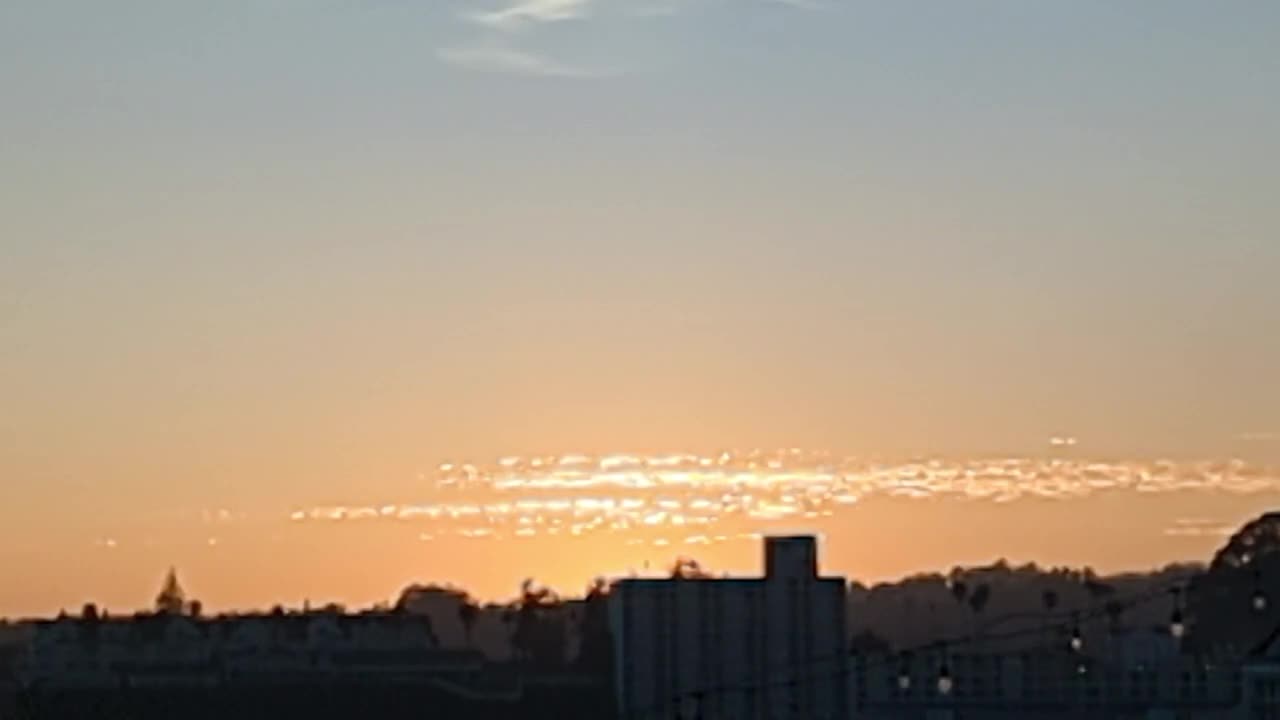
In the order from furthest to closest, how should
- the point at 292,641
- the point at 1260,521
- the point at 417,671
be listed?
the point at 292,641 → the point at 417,671 → the point at 1260,521

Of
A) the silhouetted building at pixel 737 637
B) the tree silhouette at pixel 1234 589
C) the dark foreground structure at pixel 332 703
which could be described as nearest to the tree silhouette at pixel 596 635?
the dark foreground structure at pixel 332 703

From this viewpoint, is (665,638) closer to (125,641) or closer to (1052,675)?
(1052,675)

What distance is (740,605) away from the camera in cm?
6794

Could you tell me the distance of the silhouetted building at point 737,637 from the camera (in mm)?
64625

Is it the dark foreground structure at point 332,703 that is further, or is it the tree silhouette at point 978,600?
the tree silhouette at point 978,600

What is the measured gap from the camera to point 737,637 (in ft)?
223

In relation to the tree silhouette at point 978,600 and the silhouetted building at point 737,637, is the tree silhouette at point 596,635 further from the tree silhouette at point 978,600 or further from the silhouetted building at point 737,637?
the silhouetted building at point 737,637

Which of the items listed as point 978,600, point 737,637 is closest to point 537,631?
point 978,600

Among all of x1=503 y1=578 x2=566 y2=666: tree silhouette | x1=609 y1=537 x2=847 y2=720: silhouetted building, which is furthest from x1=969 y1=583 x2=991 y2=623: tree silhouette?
x1=609 y1=537 x2=847 y2=720: silhouetted building

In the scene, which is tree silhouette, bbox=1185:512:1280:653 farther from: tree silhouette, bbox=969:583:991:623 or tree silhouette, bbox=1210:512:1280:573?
tree silhouette, bbox=969:583:991:623

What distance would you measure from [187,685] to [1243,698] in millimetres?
76708

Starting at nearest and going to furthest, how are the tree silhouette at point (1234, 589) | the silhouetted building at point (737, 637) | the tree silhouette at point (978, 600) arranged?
the silhouetted building at point (737, 637)
the tree silhouette at point (1234, 589)
the tree silhouette at point (978, 600)

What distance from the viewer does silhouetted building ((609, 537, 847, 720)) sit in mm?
64625

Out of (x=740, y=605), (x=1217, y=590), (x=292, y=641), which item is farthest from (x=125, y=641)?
(x=740, y=605)
